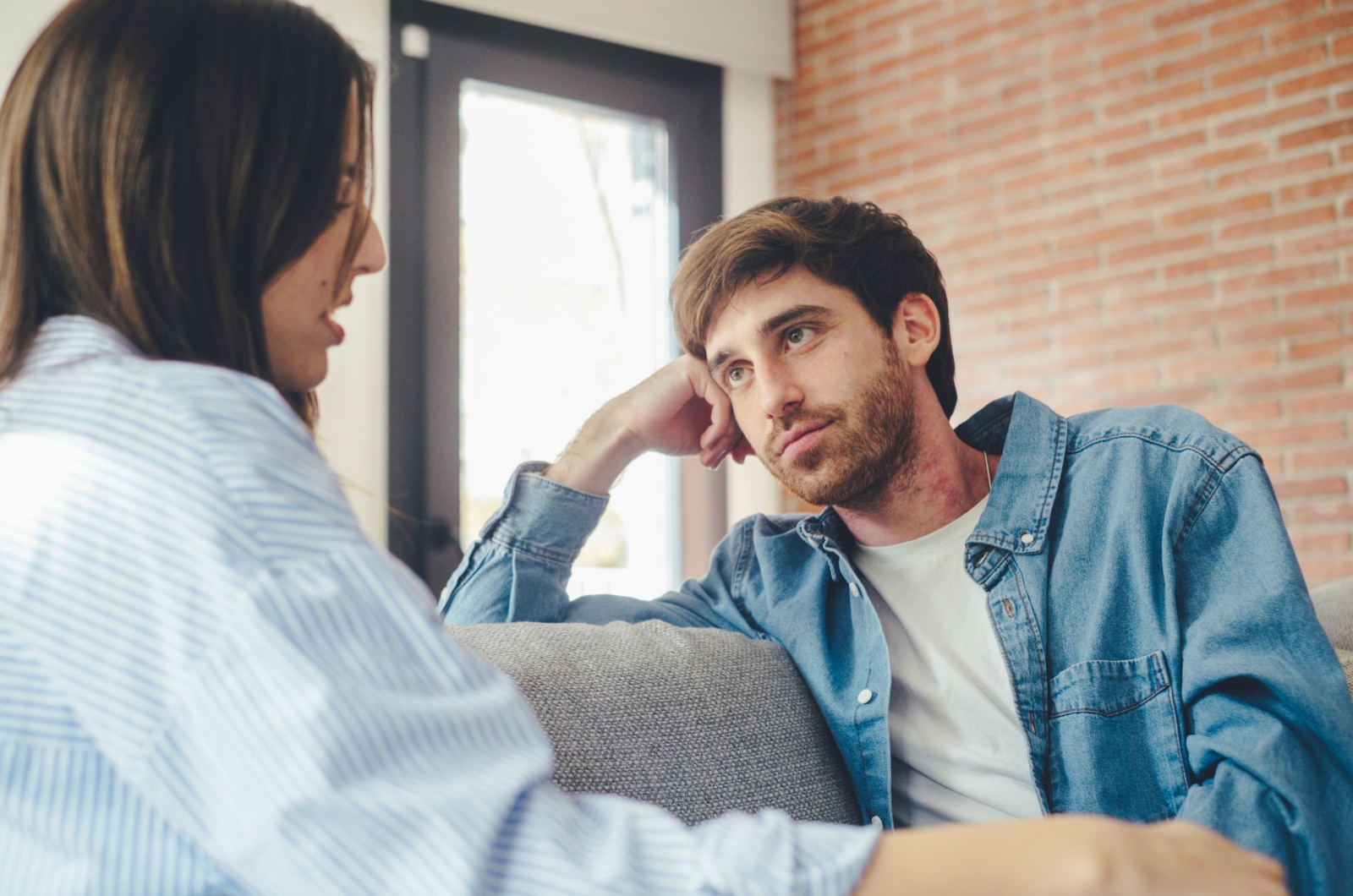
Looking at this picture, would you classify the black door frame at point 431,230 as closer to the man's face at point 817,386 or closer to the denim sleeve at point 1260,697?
the man's face at point 817,386

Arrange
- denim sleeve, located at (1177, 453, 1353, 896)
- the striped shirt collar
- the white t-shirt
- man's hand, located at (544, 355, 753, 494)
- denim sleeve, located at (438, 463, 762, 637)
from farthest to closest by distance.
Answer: man's hand, located at (544, 355, 753, 494), denim sleeve, located at (438, 463, 762, 637), the white t-shirt, denim sleeve, located at (1177, 453, 1353, 896), the striped shirt collar

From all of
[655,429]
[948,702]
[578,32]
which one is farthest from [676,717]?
[578,32]

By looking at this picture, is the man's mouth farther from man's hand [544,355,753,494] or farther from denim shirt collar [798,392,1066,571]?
denim shirt collar [798,392,1066,571]

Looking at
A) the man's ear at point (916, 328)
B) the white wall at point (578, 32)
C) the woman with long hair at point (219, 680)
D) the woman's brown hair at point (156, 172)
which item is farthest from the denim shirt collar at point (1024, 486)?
the white wall at point (578, 32)

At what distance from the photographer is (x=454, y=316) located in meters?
3.51

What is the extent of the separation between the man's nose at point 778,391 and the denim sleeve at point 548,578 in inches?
7.1

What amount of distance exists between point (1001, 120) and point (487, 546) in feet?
9.04

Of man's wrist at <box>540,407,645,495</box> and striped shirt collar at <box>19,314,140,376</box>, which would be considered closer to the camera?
striped shirt collar at <box>19,314,140,376</box>

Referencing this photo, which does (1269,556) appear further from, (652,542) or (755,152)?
(755,152)

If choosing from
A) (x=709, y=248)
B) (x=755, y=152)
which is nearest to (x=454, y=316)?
(x=755, y=152)

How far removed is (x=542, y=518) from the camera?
5.19 ft

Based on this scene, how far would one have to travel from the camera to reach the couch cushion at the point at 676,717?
114 centimetres

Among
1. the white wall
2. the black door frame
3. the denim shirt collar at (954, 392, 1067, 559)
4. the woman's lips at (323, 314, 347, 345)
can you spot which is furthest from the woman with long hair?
the black door frame

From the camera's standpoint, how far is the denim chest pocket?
A: 1.22m
